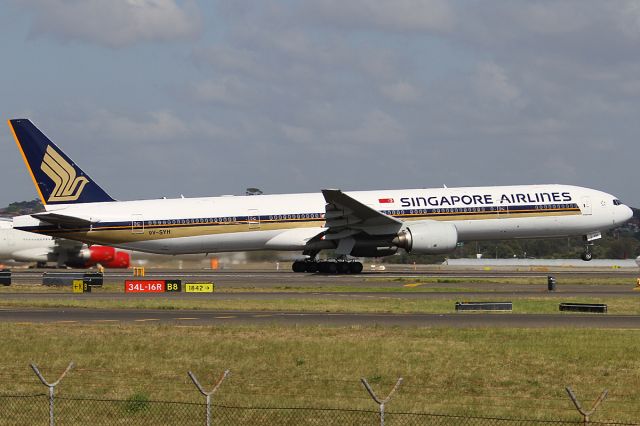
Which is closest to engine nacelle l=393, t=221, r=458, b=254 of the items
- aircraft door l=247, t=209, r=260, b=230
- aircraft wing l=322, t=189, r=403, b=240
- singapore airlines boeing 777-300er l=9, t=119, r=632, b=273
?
singapore airlines boeing 777-300er l=9, t=119, r=632, b=273

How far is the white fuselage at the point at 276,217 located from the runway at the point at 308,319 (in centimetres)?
2465

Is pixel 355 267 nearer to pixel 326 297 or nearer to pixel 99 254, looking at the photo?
pixel 326 297

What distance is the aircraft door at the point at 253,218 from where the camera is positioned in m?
67.0

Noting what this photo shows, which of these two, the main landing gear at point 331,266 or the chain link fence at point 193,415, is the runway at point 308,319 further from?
the main landing gear at point 331,266

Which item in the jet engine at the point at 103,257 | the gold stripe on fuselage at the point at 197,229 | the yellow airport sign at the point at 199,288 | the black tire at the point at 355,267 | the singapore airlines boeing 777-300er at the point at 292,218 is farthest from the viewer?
the jet engine at the point at 103,257

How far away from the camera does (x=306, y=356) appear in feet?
90.8

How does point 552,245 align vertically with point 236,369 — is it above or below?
above

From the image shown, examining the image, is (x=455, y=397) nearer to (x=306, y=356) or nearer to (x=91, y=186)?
(x=306, y=356)

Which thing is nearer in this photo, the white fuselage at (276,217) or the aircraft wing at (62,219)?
the aircraft wing at (62,219)

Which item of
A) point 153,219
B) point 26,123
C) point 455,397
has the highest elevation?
point 26,123

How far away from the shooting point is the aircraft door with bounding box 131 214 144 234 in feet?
218

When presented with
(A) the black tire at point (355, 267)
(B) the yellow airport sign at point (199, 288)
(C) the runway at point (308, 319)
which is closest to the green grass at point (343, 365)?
(C) the runway at point (308, 319)

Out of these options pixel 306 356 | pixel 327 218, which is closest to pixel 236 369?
pixel 306 356

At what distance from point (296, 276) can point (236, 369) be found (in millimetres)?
42177
